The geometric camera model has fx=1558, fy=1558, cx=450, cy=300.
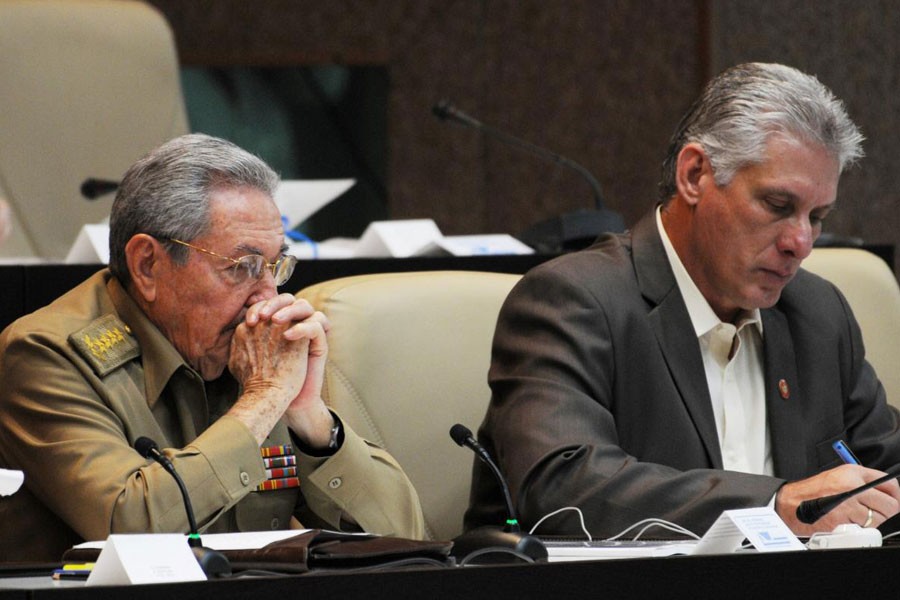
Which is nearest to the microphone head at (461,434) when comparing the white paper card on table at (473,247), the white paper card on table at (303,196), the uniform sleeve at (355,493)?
the uniform sleeve at (355,493)

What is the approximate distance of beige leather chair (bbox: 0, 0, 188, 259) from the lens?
157 inches

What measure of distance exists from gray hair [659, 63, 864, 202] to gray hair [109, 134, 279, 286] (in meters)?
0.66

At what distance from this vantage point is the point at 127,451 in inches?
74.9

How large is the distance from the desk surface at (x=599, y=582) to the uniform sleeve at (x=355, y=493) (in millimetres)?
831

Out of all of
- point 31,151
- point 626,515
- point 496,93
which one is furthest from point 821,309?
point 496,93

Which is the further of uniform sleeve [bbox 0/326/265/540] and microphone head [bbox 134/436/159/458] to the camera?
uniform sleeve [bbox 0/326/265/540]

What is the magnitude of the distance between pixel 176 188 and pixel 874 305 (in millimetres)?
1291

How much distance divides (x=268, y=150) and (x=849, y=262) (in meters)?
2.55

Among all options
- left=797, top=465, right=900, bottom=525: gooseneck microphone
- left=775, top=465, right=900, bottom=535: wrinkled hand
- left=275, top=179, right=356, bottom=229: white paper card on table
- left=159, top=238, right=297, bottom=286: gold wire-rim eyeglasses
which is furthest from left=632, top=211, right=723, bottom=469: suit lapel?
left=275, top=179, right=356, bottom=229: white paper card on table

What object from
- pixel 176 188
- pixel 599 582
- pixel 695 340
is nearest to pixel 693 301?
pixel 695 340

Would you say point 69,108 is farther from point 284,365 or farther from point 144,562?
point 144,562

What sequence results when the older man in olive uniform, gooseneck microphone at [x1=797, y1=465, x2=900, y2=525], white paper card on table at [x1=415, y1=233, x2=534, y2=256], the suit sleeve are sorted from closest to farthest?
gooseneck microphone at [x1=797, y1=465, x2=900, y2=525] < the older man in olive uniform < the suit sleeve < white paper card on table at [x1=415, y1=233, x2=534, y2=256]

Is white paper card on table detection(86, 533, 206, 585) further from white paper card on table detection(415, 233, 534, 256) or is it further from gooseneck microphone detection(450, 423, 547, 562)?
white paper card on table detection(415, 233, 534, 256)

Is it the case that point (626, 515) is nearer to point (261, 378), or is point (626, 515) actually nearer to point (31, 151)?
point (261, 378)
